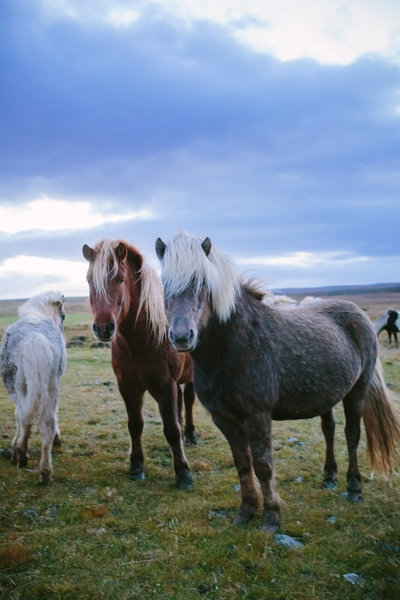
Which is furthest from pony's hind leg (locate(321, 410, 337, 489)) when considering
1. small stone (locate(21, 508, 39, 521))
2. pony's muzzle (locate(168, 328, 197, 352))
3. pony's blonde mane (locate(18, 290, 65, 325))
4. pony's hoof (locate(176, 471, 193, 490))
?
pony's blonde mane (locate(18, 290, 65, 325))

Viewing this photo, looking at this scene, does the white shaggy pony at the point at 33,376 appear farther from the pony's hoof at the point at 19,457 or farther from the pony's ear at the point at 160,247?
the pony's ear at the point at 160,247

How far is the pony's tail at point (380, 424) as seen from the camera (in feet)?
16.8

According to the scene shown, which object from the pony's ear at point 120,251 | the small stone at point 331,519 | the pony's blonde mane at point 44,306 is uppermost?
the pony's ear at point 120,251

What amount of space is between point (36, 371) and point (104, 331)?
5.14 feet

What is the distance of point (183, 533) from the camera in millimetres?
3971

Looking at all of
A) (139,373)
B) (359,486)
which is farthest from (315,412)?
(139,373)

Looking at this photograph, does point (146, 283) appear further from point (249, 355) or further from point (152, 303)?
point (249, 355)

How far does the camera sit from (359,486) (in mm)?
4785

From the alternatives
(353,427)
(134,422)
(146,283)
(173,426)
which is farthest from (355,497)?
(146,283)

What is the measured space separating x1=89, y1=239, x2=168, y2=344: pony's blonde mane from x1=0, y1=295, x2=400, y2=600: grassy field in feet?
2.77

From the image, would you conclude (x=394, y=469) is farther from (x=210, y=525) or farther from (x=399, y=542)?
(x=210, y=525)

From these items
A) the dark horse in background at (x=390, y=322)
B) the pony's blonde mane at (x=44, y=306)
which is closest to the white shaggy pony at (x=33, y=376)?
the pony's blonde mane at (x=44, y=306)

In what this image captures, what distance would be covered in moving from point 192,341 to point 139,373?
2055 mm

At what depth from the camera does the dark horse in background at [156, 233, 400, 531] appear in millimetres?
3633
